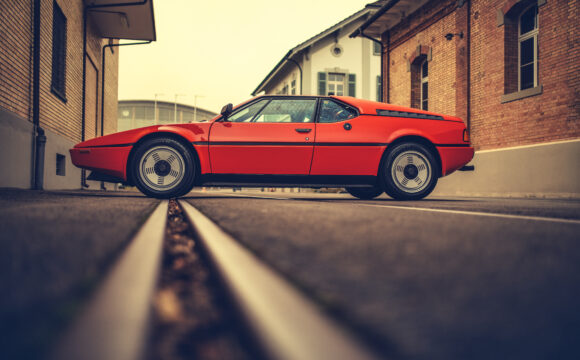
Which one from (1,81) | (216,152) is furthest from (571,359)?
(1,81)

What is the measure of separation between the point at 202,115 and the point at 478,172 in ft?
152

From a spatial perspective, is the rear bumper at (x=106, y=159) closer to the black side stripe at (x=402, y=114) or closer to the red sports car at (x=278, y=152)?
the red sports car at (x=278, y=152)

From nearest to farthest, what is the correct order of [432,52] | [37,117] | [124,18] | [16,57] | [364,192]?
[364,192]
[16,57]
[37,117]
[432,52]
[124,18]

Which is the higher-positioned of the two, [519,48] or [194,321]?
[519,48]

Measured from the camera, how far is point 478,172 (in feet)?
33.3

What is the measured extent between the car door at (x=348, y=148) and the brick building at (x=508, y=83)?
4.85 metres

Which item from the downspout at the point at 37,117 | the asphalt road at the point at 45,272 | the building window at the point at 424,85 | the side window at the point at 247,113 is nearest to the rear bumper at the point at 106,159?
the side window at the point at 247,113

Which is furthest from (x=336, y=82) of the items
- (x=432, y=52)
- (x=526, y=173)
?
(x=526, y=173)

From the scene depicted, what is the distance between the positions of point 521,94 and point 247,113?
6.74m

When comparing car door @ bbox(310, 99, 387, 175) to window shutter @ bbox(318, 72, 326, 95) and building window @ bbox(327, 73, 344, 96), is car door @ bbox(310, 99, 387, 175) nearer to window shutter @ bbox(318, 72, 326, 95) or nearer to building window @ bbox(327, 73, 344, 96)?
window shutter @ bbox(318, 72, 326, 95)

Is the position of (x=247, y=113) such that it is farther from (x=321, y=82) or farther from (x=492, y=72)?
(x=321, y=82)

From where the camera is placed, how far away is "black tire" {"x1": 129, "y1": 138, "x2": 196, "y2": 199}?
4996mm

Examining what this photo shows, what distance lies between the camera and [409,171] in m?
5.29

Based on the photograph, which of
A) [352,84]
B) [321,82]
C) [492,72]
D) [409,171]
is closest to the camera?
A: [409,171]
